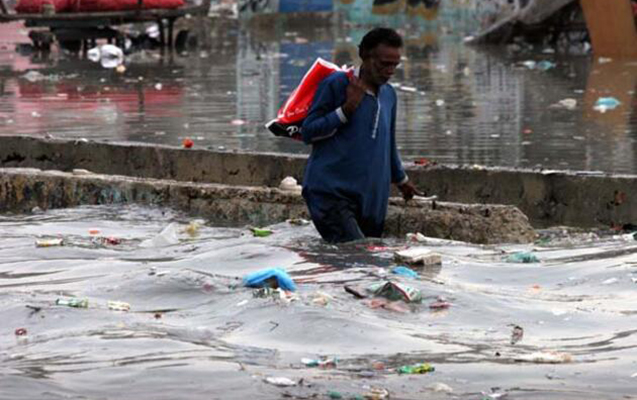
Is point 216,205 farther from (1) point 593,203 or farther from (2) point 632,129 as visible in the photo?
(2) point 632,129

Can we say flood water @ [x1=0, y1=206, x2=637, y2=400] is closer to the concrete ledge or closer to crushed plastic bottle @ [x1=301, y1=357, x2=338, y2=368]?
crushed plastic bottle @ [x1=301, y1=357, x2=338, y2=368]

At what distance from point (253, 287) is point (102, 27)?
20.1 metres

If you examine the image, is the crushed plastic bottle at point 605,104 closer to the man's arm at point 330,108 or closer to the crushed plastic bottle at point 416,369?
the man's arm at point 330,108

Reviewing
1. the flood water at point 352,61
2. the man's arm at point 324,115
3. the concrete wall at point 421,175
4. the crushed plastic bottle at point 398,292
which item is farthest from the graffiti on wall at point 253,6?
the crushed plastic bottle at point 398,292

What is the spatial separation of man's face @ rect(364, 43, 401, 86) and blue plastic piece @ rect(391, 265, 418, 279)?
0.98m

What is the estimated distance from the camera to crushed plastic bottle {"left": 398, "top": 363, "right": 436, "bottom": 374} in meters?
5.06

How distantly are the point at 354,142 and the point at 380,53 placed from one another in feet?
1.45

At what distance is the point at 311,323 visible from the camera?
562cm

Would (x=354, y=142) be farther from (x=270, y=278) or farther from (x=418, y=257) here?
(x=270, y=278)

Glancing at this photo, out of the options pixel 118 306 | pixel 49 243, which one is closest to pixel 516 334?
pixel 118 306

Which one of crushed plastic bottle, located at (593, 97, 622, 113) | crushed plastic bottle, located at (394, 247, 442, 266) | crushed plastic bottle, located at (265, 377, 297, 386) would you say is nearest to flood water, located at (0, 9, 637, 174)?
crushed plastic bottle, located at (593, 97, 622, 113)

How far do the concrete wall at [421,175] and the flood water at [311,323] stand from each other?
29.8 inches

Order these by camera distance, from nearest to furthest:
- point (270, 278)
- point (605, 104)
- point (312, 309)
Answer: point (312, 309) → point (270, 278) → point (605, 104)

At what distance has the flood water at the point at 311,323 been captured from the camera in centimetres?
492
